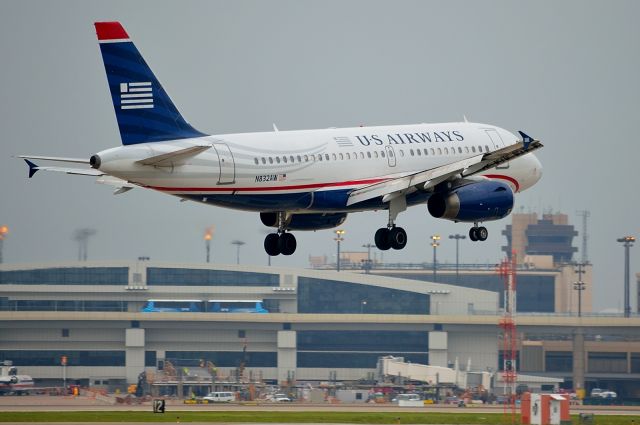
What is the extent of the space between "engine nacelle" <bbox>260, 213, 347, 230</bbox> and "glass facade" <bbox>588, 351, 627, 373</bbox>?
104m

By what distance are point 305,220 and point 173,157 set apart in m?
12.1

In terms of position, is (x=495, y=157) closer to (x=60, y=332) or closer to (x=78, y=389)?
(x=78, y=389)

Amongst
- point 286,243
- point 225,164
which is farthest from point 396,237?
point 225,164

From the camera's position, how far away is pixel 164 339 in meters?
183

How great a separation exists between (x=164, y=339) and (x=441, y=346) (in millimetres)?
33947

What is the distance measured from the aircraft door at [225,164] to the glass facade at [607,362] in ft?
375

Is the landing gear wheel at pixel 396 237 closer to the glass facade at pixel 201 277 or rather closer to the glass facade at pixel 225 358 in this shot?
the glass facade at pixel 225 358

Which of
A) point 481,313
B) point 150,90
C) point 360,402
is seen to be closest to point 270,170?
point 150,90

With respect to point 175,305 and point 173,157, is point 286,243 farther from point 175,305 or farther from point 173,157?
point 175,305

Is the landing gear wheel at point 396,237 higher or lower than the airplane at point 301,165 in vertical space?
lower

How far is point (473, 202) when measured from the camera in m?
78.1

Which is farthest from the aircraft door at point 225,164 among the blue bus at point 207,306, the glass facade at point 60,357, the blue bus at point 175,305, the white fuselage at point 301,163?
the blue bus at point 207,306

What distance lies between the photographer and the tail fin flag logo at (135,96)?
71.1 metres

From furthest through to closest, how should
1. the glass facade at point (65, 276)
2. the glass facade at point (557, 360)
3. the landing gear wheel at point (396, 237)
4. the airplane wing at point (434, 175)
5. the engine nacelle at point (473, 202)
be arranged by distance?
the glass facade at point (65, 276) → the glass facade at point (557, 360) → the landing gear wheel at point (396, 237) → the engine nacelle at point (473, 202) → the airplane wing at point (434, 175)
